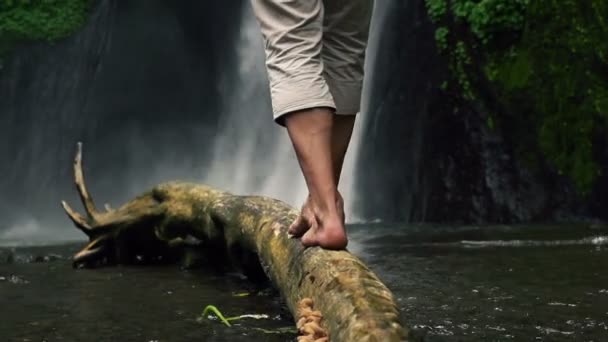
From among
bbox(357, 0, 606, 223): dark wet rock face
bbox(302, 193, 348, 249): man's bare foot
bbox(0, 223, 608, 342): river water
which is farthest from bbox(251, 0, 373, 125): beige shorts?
bbox(357, 0, 606, 223): dark wet rock face

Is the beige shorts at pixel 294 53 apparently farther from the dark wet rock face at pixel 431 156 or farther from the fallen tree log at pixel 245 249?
the dark wet rock face at pixel 431 156

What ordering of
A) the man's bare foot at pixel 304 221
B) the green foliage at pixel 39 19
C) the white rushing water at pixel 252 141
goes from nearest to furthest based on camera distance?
the man's bare foot at pixel 304 221
the white rushing water at pixel 252 141
the green foliage at pixel 39 19

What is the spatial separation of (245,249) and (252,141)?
9920 millimetres

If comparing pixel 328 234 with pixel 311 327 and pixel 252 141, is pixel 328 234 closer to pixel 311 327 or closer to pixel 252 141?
pixel 311 327

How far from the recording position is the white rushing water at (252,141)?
13.3m

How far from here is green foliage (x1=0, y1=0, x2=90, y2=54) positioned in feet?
54.4

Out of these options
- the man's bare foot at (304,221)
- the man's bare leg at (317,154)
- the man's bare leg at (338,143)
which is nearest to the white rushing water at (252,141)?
the man's bare foot at (304,221)

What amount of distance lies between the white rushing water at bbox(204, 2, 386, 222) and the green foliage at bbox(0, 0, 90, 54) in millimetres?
3741

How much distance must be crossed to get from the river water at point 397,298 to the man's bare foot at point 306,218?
0.32 meters

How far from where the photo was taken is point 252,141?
555 inches

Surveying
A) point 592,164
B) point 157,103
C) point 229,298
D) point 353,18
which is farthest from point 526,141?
point 157,103

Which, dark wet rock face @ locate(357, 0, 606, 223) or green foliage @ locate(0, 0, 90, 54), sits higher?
green foliage @ locate(0, 0, 90, 54)

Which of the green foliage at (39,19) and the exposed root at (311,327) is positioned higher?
the green foliage at (39,19)

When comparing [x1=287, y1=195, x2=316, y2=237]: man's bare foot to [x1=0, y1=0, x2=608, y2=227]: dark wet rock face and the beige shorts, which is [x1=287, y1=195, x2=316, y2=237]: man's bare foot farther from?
[x1=0, y1=0, x2=608, y2=227]: dark wet rock face
